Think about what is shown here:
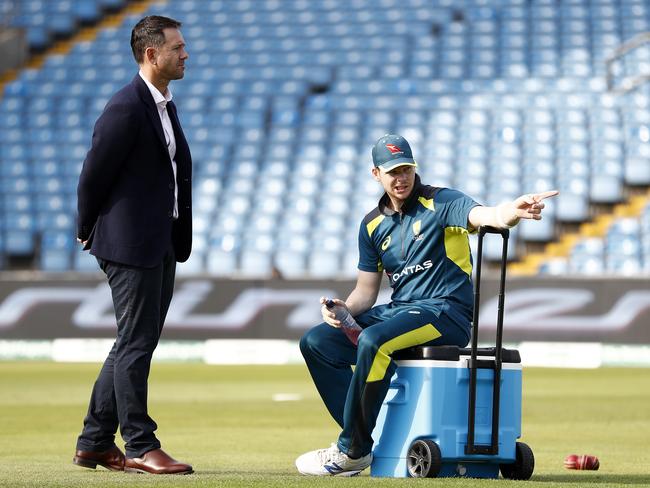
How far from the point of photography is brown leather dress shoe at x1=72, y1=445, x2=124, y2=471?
6.96m

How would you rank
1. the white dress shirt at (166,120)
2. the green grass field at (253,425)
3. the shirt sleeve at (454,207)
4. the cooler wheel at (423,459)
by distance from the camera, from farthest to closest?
the white dress shirt at (166,120)
the shirt sleeve at (454,207)
the green grass field at (253,425)
the cooler wheel at (423,459)

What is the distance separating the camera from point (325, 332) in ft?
22.8

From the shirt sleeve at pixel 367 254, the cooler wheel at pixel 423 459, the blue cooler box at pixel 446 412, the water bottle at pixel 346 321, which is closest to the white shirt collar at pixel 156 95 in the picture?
the shirt sleeve at pixel 367 254

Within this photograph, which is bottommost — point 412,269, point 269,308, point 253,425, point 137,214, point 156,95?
point 253,425

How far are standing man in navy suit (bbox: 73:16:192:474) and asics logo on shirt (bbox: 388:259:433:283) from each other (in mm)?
1203

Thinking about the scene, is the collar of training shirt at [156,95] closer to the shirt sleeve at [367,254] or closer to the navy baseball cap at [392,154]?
the navy baseball cap at [392,154]

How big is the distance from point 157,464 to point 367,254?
5.30ft

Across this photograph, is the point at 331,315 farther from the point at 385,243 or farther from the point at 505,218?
the point at 505,218

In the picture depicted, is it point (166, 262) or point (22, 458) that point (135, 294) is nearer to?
point (166, 262)

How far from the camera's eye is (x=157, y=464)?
6570mm

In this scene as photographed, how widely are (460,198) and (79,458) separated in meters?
2.45

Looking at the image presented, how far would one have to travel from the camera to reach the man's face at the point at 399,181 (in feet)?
22.3

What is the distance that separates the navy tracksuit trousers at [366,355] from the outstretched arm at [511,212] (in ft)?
1.82

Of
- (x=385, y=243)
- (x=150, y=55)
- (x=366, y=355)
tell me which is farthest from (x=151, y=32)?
(x=366, y=355)
